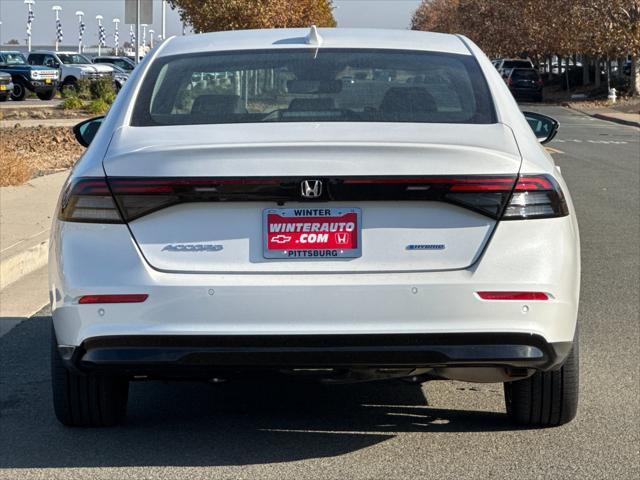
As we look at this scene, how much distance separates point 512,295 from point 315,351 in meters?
0.74

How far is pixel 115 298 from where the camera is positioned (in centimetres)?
453

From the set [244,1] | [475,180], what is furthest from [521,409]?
[244,1]

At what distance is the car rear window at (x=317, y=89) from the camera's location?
5.06 metres

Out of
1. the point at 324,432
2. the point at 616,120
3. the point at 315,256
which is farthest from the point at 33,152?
the point at 616,120

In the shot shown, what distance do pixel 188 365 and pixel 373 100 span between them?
1465 mm

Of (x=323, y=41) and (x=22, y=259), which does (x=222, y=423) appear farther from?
(x=22, y=259)

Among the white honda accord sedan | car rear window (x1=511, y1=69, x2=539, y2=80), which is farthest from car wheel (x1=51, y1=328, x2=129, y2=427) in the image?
car rear window (x1=511, y1=69, x2=539, y2=80)

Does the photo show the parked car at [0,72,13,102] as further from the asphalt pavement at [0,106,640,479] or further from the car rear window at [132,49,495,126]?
the car rear window at [132,49,495,126]

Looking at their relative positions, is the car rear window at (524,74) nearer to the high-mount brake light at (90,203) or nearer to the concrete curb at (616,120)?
the concrete curb at (616,120)

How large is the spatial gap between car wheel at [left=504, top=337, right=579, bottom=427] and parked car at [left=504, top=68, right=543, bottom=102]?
52.1 meters

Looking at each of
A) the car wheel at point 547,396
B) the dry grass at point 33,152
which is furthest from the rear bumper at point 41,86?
the car wheel at point 547,396

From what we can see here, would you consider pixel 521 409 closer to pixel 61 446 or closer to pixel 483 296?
pixel 483 296

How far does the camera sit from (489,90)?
5250 millimetres

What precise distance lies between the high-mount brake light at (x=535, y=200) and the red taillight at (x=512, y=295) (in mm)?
273
